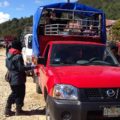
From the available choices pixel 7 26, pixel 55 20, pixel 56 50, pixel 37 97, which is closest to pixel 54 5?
pixel 55 20

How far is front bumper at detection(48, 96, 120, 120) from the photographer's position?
21.6ft

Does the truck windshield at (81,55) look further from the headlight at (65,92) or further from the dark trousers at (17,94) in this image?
the headlight at (65,92)

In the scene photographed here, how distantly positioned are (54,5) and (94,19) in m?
1.54

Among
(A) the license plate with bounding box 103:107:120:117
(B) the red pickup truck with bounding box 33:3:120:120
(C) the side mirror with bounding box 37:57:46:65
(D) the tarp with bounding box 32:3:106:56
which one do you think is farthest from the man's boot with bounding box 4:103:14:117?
(D) the tarp with bounding box 32:3:106:56

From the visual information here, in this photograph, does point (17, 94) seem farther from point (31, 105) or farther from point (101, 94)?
point (101, 94)

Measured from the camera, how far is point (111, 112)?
6730mm

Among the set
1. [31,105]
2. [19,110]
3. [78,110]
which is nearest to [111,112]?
[78,110]

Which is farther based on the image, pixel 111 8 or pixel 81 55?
pixel 111 8

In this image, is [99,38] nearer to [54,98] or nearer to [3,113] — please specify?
[3,113]

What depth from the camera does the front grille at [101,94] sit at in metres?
6.70

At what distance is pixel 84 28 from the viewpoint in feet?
46.1

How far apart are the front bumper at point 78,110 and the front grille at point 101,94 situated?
3.5 inches

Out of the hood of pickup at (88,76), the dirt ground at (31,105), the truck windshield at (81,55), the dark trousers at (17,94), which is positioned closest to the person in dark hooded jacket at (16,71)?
the dark trousers at (17,94)

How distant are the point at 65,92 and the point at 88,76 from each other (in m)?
0.51
